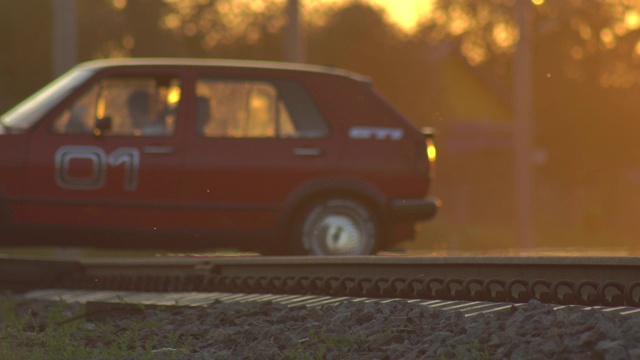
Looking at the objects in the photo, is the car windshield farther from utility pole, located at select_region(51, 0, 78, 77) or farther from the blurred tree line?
the blurred tree line

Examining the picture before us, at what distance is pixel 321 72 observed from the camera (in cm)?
1274

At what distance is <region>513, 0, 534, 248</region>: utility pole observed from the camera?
94.1 ft

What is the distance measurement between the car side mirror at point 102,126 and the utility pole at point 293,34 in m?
11.5

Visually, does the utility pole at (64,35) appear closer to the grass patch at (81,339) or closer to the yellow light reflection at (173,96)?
the yellow light reflection at (173,96)

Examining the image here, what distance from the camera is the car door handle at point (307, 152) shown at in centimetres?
1223

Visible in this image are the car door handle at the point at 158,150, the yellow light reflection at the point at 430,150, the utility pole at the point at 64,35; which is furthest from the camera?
the utility pole at the point at 64,35

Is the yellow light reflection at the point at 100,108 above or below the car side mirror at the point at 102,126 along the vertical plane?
above

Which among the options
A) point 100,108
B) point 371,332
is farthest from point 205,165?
point 371,332

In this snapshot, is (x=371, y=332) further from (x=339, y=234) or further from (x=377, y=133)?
(x=377, y=133)

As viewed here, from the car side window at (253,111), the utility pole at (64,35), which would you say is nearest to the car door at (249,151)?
the car side window at (253,111)

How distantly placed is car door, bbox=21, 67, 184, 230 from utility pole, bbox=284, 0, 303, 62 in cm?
1139

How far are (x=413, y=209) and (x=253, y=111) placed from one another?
1525 millimetres

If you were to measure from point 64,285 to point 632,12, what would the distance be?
147 ft

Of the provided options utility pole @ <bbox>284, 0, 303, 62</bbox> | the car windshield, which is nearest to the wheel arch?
the car windshield
